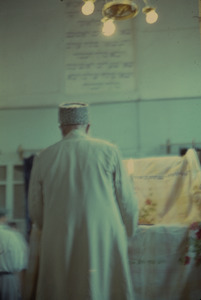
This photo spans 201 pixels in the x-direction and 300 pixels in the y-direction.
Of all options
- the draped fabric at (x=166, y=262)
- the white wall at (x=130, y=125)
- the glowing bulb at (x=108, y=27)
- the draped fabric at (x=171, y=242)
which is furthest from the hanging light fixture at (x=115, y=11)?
the draped fabric at (x=166, y=262)

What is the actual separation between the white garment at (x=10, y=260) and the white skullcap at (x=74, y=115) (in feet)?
1.49

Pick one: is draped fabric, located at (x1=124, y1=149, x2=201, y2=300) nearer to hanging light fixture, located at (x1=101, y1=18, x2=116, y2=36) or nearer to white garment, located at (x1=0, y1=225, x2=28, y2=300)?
white garment, located at (x1=0, y1=225, x2=28, y2=300)

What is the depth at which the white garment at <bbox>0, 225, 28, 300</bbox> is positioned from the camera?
110 centimetres

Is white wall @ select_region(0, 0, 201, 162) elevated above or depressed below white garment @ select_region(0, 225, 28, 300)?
above

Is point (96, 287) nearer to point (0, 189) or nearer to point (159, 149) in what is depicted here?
point (0, 189)

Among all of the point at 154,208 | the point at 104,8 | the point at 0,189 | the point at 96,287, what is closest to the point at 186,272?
the point at 154,208

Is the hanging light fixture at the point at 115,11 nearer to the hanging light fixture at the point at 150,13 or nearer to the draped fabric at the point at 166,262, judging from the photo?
the hanging light fixture at the point at 150,13

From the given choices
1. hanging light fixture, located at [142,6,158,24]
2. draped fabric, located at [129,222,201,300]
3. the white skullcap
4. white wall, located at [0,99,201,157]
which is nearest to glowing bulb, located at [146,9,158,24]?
hanging light fixture, located at [142,6,158,24]

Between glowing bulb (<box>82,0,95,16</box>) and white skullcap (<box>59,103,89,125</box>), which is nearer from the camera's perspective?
white skullcap (<box>59,103,89,125</box>)

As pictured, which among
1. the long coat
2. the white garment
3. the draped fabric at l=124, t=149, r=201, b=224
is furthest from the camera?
the draped fabric at l=124, t=149, r=201, b=224

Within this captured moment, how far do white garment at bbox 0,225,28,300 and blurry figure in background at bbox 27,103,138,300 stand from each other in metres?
0.20

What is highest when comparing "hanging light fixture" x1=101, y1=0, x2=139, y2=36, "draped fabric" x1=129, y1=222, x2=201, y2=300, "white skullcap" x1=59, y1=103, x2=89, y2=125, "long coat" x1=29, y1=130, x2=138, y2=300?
"hanging light fixture" x1=101, y1=0, x2=139, y2=36

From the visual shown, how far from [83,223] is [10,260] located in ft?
1.23

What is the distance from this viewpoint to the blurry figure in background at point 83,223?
3.03 feet
